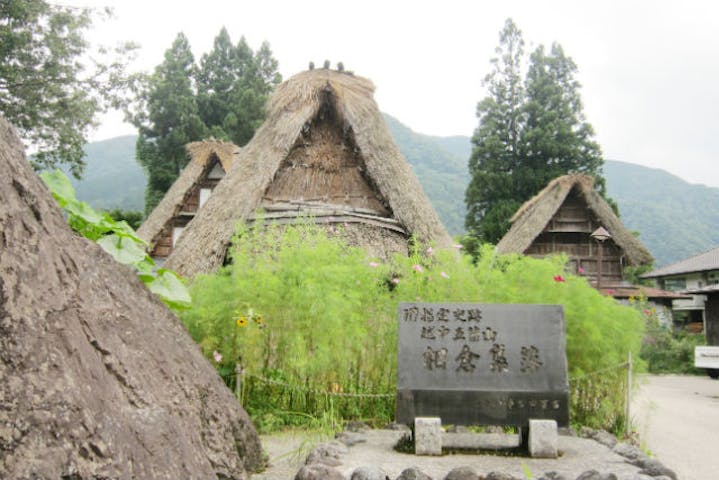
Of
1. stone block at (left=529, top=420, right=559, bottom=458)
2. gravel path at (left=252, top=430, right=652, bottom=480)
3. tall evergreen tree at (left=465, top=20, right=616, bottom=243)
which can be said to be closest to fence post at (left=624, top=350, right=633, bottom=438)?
gravel path at (left=252, top=430, right=652, bottom=480)

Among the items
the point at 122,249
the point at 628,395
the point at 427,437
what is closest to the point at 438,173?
the point at 628,395

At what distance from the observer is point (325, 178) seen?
9148 mm

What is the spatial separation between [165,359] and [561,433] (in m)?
3.86

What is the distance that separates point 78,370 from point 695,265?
81.9 ft

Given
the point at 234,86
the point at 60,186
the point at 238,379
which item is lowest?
the point at 238,379

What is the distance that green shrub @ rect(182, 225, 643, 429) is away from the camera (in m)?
5.16

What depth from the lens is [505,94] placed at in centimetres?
2512

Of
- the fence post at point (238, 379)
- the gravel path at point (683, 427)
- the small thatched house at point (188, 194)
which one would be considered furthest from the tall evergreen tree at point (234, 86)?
the fence post at point (238, 379)

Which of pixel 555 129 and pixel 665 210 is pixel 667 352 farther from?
pixel 665 210

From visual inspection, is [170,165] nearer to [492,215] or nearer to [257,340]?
[492,215]

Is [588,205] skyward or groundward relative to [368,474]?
skyward

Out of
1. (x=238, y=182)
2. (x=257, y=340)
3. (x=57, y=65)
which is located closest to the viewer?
(x=257, y=340)

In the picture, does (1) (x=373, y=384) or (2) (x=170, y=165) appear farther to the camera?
(2) (x=170, y=165)

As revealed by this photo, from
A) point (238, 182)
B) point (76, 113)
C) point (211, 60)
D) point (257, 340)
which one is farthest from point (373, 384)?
point (211, 60)
